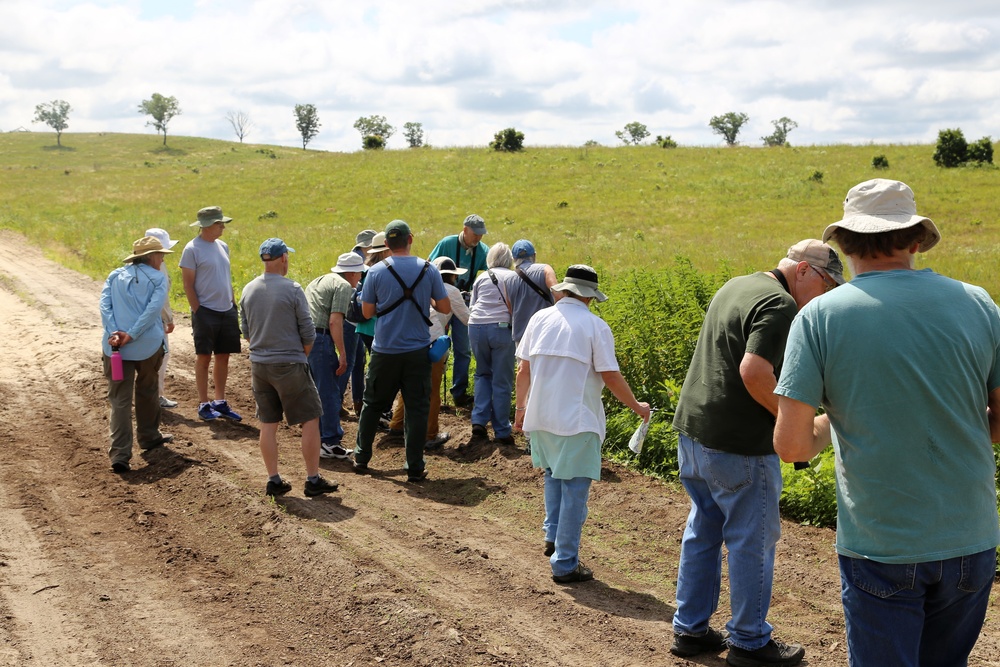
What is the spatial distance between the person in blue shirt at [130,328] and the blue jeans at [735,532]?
555 cm

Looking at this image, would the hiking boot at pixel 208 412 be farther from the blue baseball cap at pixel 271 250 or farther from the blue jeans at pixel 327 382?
the blue baseball cap at pixel 271 250

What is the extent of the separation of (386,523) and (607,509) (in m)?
1.85

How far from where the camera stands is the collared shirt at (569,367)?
592cm

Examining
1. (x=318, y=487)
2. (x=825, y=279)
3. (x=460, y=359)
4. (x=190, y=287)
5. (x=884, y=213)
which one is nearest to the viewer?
(x=884, y=213)

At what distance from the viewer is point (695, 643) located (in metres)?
4.95

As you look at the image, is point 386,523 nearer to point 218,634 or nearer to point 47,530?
point 218,634

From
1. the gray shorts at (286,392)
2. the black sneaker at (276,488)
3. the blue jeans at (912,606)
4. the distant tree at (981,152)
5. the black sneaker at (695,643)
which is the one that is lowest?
the black sneaker at (276,488)

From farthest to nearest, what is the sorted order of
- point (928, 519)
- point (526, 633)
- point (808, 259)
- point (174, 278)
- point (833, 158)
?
point (833, 158)
point (174, 278)
point (526, 633)
point (808, 259)
point (928, 519)

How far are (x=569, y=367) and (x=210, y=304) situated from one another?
18.3ft

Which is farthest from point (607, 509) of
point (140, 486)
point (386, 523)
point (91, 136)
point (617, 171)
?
point (91, 136)

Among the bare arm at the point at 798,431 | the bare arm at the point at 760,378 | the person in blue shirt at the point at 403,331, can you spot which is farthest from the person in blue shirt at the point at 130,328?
the bare arm at the point at 798,431

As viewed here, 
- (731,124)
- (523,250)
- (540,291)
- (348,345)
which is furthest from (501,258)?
(731,124)

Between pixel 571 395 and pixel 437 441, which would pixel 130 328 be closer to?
pixel 437 441

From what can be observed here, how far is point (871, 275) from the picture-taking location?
3.14 m
